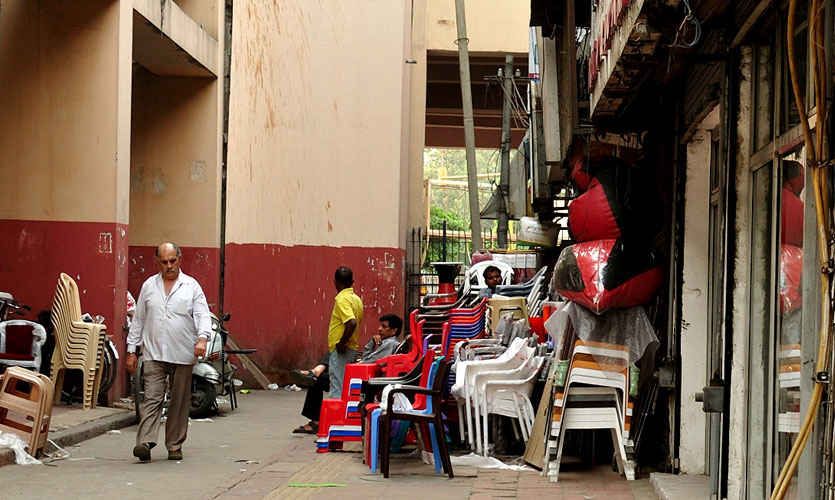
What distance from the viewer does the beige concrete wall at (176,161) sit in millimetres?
20734

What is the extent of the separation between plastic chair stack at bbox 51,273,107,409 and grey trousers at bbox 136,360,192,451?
10.6ft

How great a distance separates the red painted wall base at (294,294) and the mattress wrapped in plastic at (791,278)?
1385 cm

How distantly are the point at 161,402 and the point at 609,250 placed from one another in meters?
4.17

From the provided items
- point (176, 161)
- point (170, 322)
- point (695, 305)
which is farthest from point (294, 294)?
point (695, 305)

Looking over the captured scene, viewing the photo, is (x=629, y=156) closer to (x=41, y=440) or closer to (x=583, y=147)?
(x=583, y=147)

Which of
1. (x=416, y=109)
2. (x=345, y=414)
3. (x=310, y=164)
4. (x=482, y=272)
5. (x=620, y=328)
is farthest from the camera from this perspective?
(x=416, y=109)

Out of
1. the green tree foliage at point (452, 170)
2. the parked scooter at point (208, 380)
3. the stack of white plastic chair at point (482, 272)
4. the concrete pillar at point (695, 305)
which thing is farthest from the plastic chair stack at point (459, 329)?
the green tree foliage at point (452, 170)

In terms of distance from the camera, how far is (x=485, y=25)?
26.6 metres

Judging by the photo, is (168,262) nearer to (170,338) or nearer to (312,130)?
(170,338)

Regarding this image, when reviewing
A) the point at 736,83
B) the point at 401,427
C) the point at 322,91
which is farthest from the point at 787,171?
the point at 322,91

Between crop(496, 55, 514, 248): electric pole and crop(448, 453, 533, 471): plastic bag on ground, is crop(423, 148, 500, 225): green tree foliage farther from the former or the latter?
crop(448, 453, 533, 471): plastic bag on ground

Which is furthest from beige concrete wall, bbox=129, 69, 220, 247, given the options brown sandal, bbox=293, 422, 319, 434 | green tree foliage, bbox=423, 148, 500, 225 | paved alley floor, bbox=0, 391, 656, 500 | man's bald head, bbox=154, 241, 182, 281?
green tree foliage, bbox=423, 148, 500, 225

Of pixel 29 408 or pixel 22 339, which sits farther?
pixel 22 339

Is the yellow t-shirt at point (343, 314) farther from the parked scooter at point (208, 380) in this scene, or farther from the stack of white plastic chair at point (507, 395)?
the stack of white plastic chair at point (507, 395)
